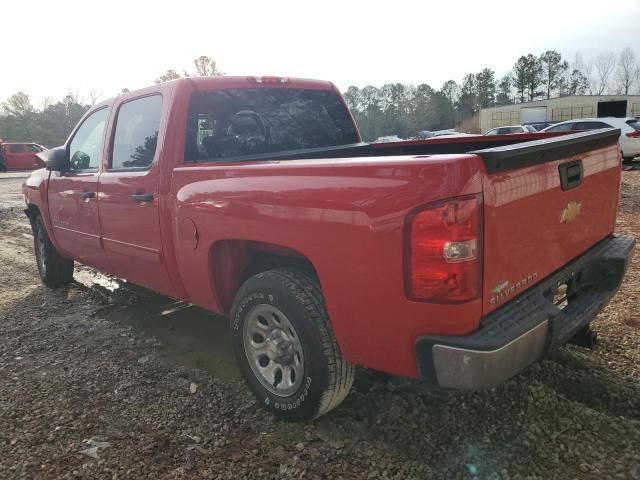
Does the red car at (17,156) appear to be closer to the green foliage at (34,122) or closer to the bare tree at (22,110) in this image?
the green foliage at (34,122)

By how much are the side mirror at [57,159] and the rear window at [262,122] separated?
1917 millimetres

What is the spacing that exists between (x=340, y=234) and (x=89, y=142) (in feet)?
10.8

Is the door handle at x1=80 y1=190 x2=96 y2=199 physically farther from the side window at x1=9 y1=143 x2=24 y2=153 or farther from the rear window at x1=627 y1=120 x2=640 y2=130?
the side window at x1=9 y1=143 x2=24 y2=153

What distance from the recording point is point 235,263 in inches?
118

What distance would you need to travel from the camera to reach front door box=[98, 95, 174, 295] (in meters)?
3.39

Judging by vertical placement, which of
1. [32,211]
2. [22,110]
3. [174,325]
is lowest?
[174,325]

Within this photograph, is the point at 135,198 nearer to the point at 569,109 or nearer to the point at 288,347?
the point at 288,347

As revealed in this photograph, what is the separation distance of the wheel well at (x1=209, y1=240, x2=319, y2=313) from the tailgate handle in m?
1.45

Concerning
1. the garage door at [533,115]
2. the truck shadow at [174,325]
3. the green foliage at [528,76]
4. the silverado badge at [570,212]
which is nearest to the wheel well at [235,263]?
the truck shadow at [174,325]

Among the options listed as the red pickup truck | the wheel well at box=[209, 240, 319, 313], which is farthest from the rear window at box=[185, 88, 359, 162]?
the wheel well at box=[209, 240, 319, 313]

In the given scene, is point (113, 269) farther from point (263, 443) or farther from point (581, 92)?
point (581, 92)

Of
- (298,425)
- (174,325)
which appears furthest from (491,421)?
(174,325)

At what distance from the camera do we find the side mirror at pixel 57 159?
178 inches

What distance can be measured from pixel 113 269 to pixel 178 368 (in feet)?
4.01
